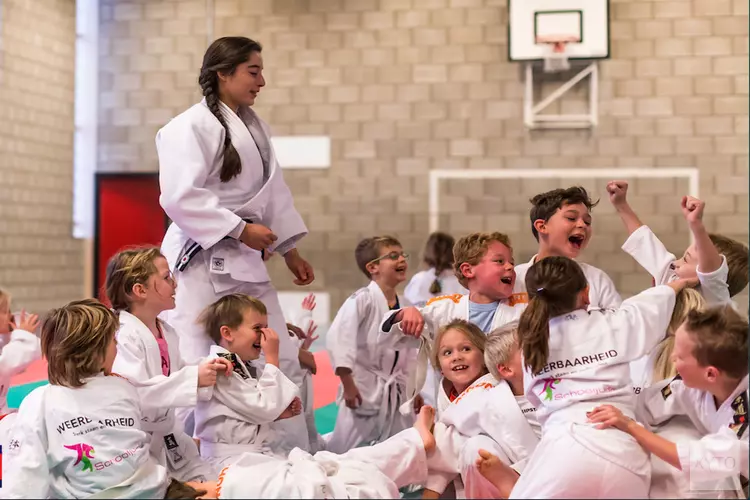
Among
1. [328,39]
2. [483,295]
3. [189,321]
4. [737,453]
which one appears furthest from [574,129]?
[737,453]

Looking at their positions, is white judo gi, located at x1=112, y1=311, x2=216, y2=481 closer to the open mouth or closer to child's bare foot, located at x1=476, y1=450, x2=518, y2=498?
child's bare foot, located at x1=476, y1=450, x2=518, y2=498

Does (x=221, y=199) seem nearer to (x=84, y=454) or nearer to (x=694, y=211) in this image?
(x=84, y=454)

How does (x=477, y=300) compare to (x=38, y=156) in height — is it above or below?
below

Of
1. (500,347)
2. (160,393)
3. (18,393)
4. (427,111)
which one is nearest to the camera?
(160,393)

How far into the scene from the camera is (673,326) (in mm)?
3094

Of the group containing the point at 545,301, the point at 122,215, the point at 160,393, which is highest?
the point at 122,215

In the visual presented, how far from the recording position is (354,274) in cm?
728

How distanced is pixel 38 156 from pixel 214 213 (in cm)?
484

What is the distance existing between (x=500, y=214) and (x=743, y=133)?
2.11 meters

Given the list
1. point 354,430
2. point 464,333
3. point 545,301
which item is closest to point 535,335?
point 545,301

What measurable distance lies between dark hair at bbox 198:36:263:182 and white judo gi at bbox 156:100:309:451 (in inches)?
1.0

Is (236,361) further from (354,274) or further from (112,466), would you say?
(354,274)

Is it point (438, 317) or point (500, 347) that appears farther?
point (438, 317)

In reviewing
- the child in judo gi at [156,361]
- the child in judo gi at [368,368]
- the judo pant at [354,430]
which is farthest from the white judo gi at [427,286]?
the child in judo gi at [156,361]
